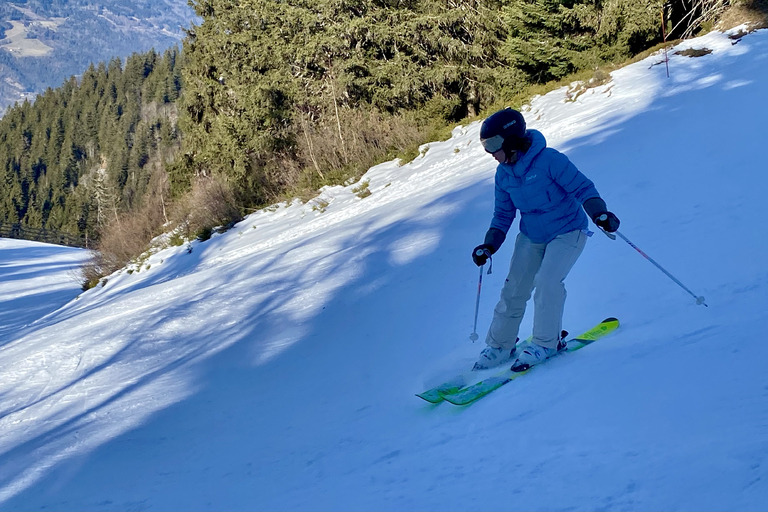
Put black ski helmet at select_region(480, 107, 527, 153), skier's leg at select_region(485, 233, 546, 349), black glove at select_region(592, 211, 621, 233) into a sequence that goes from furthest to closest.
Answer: skier's leg at select_region(485, 233, 546, 349) → black ski helmet at select_region(480, 107, 527, 153) → black glove at select_region(592, 211, 621, 233)

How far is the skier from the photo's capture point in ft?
13.4

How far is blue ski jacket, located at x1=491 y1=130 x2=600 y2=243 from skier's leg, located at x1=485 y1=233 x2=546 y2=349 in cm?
9

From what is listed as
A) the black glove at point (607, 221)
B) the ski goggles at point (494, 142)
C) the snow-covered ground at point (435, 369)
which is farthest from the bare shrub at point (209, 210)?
the black glove at point (607, 221)

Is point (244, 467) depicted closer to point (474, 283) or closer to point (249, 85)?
point (474, 283)

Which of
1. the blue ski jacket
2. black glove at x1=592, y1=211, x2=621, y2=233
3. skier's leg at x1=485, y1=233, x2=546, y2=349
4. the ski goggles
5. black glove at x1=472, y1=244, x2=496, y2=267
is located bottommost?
skier's leg at x1=485, y1=233, x2=546, y2=349

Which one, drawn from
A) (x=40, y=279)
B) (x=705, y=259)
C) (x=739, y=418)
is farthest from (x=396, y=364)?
(x=40, y=279)

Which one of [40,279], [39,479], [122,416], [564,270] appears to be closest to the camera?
[564,270]

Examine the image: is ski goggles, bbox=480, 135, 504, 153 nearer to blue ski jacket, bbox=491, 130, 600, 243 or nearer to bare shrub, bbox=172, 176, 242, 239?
blue ski jacket, bbox=491, 130, 600, 243

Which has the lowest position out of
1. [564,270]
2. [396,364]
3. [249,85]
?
[396,364]

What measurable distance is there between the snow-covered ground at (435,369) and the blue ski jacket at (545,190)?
0.82m

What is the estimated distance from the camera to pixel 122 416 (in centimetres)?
591

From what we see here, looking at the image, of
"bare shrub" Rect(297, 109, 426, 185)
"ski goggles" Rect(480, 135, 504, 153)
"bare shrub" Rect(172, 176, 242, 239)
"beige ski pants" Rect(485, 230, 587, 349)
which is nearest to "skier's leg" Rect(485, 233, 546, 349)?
"beige ski pants" Rect(485, 230, 587, 349)

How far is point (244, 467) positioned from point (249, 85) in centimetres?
2178

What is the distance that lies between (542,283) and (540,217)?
430 millimetres
